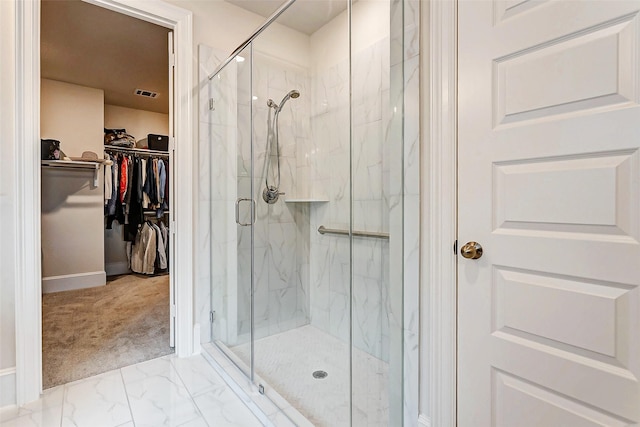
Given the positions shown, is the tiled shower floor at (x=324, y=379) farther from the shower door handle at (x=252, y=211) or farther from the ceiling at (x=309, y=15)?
the ceiling at (x=309, y=15)

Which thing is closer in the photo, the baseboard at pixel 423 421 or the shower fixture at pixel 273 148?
the baseboard at pixel 423 421

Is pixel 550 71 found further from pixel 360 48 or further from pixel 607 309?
pixel 360 48

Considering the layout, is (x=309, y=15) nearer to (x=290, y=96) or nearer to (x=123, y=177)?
(x=290, y=96)

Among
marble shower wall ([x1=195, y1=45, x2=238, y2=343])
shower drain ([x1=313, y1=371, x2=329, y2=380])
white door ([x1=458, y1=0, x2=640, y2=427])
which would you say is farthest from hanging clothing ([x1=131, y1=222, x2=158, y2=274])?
white door ([x1=458, y1=0, x2=640, y2=427])

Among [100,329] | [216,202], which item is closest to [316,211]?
[216,202]

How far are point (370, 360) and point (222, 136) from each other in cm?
187

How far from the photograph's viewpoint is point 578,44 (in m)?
0.94

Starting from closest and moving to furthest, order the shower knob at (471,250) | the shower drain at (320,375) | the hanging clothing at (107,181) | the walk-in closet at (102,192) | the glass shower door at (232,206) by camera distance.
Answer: the shower knob at (471,250), the shower drain at (320,375), the glass shower door at (232,206), the walk-in closet at (102,192), the hanging clothing at (107,181)

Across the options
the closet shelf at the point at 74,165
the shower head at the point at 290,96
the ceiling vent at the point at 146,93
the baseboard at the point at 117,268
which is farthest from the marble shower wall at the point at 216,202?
the baseboard at the point at 117,268

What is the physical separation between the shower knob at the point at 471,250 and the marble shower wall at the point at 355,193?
337 mm

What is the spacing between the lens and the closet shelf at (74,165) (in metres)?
3.65

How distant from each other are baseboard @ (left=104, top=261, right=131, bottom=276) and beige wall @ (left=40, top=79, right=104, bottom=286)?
1.71 feet

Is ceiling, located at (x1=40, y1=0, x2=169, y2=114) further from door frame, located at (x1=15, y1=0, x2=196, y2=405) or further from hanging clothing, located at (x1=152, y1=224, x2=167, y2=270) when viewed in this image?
hanging clothing, located at (x1=152, y1=224, x2=167, y2=270)

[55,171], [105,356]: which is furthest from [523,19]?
[55,171]
